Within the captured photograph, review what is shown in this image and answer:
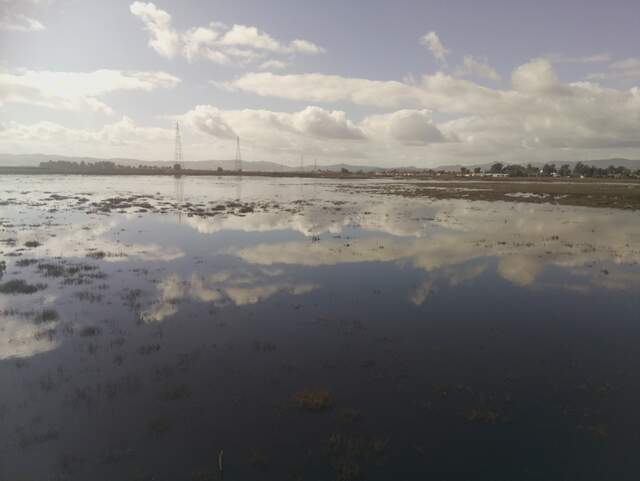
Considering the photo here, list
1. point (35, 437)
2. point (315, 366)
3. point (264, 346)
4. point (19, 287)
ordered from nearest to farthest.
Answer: point (35, 437) → point (315, 366) → point (264, 346) → point (19, 287)

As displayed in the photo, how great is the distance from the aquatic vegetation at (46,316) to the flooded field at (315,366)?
0.19 m

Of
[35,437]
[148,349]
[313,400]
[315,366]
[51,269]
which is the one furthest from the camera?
[51,269]

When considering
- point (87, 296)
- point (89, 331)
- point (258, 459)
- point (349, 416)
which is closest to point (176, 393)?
point (258, 459)

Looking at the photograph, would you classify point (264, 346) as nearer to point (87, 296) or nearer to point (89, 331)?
point (89, 331)

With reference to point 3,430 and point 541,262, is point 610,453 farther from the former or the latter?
point 541,262

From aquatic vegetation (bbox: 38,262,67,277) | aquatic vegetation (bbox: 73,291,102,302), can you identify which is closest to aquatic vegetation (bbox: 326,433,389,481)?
aquatic vegetation (bbox: 73,291,102,302)

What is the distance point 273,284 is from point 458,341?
11.2m

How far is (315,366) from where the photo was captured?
13.4 m

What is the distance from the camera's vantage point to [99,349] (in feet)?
46.1

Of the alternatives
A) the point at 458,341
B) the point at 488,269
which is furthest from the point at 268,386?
the point at 488,269

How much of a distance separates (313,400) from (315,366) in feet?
7.07

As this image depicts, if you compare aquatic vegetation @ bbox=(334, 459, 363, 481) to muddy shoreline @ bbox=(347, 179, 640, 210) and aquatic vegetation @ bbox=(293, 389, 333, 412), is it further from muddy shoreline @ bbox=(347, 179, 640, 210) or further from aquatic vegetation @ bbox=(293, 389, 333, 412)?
muddy shoreline @ bbox=(347, 179, 640, 210)

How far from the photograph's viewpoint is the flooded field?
9.22 meters

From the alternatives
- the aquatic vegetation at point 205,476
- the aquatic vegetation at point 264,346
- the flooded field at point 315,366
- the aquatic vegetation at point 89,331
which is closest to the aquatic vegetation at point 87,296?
the flooded field at point 315,366
